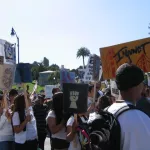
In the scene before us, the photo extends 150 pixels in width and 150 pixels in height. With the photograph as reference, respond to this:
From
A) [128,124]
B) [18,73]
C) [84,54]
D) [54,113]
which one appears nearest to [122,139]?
[128,124]

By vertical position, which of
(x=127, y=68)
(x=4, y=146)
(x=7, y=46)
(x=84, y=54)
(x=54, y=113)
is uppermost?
(x=84, y=54)

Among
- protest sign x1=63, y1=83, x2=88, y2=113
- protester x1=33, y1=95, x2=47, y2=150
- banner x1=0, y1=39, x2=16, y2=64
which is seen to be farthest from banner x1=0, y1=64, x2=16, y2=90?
protest sign x1=63, y1=83, x2=88, y2=113

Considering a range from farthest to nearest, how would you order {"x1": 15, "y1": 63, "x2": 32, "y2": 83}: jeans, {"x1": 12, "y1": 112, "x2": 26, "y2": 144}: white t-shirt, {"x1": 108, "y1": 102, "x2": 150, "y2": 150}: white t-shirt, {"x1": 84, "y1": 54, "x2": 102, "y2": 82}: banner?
{"x1": 84, "y1": 54, "x2": 102, "y2": 82}: banner → {"x1": 15, "y1": 63, "x2": 32, "y2": 83}: jeans → {"x1": 12, "y1": 112, "x2": 26, "y2": 144}: white t-shirt → {"x1": 108, "y1": 102, "x2": 150, "y2": 150}: white t-shirt

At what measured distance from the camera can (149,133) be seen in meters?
2.03

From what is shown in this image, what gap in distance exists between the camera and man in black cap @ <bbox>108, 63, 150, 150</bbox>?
2.03m

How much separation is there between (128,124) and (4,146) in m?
4.23

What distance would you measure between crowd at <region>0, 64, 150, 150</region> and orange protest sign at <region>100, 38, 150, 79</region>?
0.84 m

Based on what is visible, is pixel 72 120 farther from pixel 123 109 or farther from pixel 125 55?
pixel 125 55

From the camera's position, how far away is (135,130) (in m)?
2.03

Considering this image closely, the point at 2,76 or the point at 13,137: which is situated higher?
the point at 2,76

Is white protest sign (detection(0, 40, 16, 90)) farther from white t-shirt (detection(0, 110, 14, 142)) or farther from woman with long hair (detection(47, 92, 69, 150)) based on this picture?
woman with long hair (detection(47, 92, 69, 150))

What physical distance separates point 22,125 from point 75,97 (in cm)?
181

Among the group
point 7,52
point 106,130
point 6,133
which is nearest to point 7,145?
point 6,133

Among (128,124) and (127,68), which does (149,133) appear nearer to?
(128,124)
